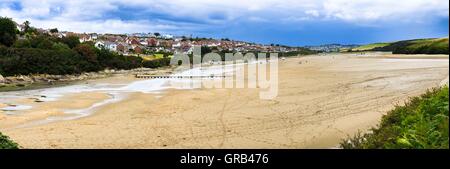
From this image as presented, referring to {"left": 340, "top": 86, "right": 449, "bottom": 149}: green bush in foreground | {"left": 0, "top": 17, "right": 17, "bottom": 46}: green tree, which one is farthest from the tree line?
{"left": 340, "top": 86, "right": 449, "bottom": 149}: green bush in foreground

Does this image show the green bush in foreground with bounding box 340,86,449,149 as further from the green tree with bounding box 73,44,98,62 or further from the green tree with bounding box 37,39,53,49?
the green tree with bounding box 37,39,53,49

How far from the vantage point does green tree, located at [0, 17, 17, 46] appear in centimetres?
6806

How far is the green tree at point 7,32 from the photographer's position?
6806 centimetres

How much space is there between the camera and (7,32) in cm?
6962

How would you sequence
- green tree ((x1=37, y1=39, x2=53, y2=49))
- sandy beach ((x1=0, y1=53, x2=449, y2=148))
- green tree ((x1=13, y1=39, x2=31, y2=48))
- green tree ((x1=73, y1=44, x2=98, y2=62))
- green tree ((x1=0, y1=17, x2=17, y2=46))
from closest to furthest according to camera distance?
1. sandy beach ((x1=0, y1=53, x2=449, y2=148))
2. green tree ((x1=13, y1=39, x2=31, y2=48))
3. green tree ((x1=37, y1=39, x2=53, y2=49))
4. green tree ((x1=73, y1=44, x2=98, y2=62))
5. green tree ((x1=0, y1=17, x2=17, y2=46))

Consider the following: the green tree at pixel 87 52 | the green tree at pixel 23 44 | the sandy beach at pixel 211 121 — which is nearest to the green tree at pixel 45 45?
the green tree at pixel 23 44

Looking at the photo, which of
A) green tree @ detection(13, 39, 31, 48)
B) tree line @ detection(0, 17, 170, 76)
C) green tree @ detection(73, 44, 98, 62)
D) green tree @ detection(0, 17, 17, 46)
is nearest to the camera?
tree line @ detection(0, 17, 170, 76)

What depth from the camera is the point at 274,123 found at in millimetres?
14328

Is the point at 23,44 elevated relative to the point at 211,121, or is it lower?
elevated

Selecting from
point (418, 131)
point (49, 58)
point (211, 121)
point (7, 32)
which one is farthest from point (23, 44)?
point (418, 131)

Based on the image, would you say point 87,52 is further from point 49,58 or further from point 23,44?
point 49,58
